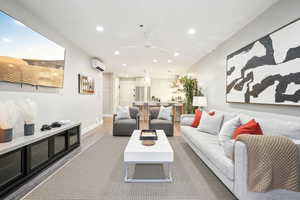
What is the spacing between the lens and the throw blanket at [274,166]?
58.0 inches

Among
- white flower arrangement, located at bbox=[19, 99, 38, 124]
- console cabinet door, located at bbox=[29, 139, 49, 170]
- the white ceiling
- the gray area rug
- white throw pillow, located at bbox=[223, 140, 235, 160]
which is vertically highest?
the white ceiling

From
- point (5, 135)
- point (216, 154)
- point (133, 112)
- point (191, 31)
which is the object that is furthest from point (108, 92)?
point (216, 154)

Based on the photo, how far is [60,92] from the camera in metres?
3.62

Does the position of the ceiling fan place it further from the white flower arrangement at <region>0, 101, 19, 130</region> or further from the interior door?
the interior door

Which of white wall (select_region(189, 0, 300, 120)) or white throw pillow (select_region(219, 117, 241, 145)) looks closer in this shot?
white wall (select_region(189, 0, 300, 120))

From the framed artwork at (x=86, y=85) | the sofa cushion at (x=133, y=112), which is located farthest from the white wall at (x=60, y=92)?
the sofa cushion at (x=133, y=112)

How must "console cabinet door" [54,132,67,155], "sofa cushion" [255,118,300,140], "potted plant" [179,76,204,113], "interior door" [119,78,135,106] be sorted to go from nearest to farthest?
"sofa cushion" [255,118,300,140] < "console cabinet door" [54,132,67,155] < "potted plant" [179,76,204,113] < "interior door" [119,78,135,106]

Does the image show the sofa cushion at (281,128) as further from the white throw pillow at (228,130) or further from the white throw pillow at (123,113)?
the white throw pillow at (123,113)

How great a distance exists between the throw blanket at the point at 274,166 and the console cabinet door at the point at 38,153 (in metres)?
2.74

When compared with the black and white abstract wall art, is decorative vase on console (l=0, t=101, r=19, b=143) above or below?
below

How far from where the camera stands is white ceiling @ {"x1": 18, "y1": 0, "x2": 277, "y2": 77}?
239cm

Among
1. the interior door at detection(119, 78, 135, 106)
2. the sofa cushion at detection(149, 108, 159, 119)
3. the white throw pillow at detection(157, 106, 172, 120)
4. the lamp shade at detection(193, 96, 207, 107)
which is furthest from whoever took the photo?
the interior door at detection(119, 78, 135, 106)

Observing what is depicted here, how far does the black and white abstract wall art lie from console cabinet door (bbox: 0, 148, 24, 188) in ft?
11.7

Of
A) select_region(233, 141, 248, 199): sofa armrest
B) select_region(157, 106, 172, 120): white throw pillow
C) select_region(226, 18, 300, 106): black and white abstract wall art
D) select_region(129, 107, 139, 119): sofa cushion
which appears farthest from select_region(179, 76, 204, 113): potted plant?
select_region(233, 141, 248, 199): sofa armrest
